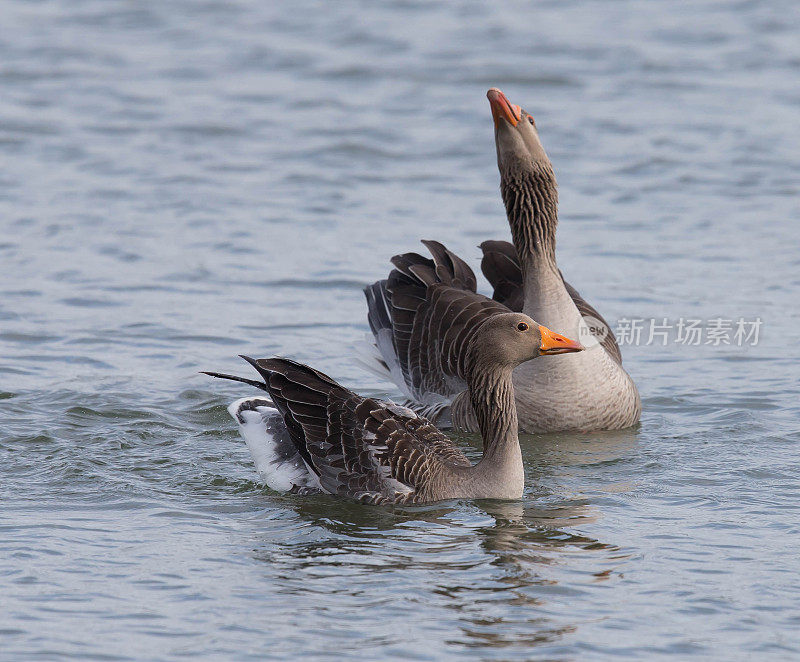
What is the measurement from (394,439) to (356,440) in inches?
10.0

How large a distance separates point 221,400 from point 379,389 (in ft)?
5.34

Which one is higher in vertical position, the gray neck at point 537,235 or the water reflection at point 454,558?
the gray neck at point 537,235

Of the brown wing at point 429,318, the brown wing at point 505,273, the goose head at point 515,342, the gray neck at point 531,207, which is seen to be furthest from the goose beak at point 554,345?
the brown wing at point 505,273

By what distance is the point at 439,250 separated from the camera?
479 inches

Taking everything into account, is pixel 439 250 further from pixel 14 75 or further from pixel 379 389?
pixel 14 75

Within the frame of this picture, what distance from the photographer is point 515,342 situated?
9023mm

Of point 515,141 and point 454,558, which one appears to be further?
point 515,141

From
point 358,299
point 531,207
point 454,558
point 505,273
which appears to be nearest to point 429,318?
point 505,273

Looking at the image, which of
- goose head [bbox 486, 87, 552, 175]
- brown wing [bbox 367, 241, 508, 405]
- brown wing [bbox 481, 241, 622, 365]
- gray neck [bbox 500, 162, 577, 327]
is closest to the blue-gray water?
brown wing [bbox 367, 241, 508, 405]

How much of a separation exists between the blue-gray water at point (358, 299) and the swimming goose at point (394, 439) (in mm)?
192

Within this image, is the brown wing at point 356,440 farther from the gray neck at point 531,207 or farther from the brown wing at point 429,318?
the gray neck at point 531,207

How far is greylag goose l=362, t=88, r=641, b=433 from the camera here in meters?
10.8

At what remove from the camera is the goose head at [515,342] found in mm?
9031
